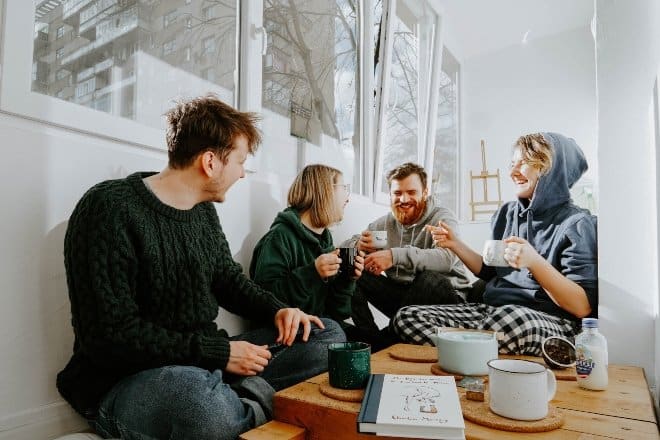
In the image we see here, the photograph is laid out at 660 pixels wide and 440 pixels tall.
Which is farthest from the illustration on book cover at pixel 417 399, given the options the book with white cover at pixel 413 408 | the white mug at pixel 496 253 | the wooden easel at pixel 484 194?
the wooden easel at pixel 484 194

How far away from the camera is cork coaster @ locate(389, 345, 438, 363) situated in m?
1.30

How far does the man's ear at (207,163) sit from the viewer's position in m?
1.29

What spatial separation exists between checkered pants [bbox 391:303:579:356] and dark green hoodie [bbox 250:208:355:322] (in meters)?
0.26

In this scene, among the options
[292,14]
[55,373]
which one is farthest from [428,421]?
[292,14]

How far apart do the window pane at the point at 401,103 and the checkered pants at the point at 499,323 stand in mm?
1546

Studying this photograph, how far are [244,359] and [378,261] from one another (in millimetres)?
1015

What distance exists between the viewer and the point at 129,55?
1464 mm

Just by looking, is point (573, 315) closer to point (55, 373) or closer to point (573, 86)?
point (55, 373)

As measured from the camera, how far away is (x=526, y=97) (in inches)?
190

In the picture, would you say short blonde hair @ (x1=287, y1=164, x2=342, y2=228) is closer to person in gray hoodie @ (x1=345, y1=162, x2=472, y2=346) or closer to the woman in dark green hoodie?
the woman in dark green hoodie

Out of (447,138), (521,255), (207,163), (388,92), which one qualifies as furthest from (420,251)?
(447,138)

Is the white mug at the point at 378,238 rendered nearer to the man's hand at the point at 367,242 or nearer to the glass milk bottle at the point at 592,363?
the man's hand at the point at 367,242

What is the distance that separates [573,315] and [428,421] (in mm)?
1050

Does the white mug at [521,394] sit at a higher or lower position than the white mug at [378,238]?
lower
